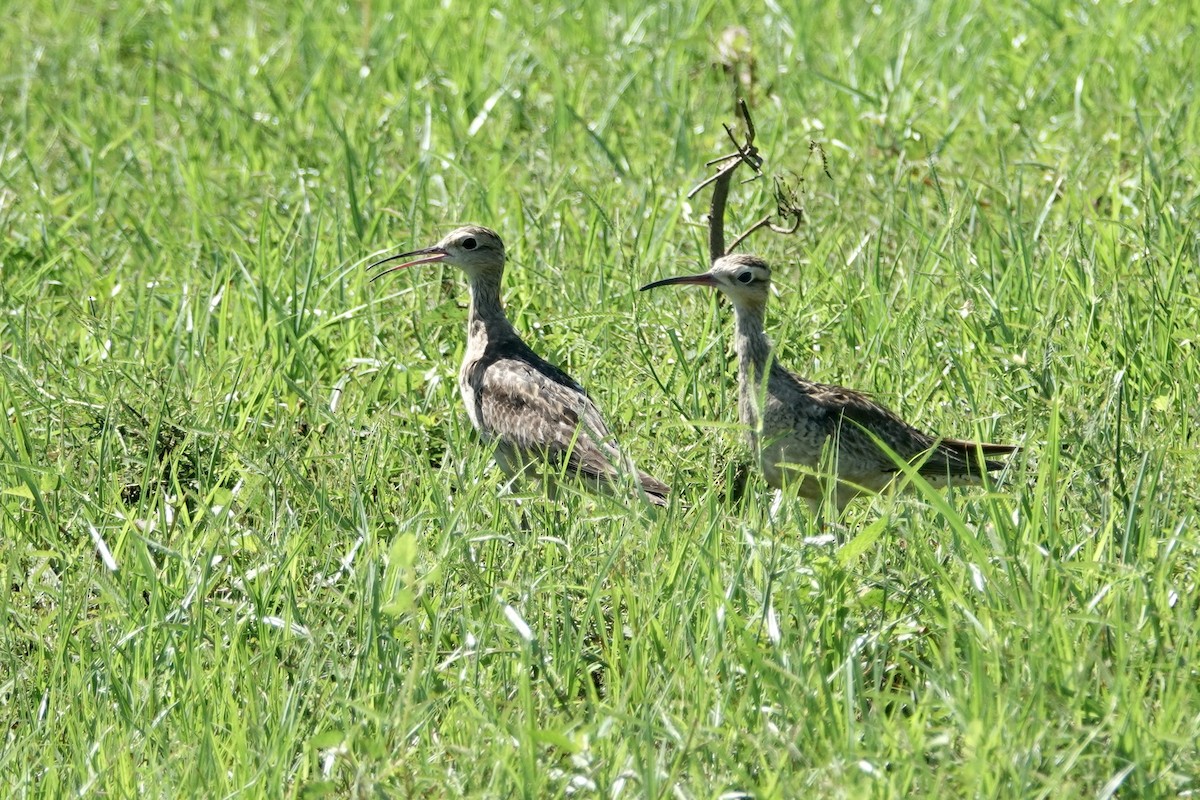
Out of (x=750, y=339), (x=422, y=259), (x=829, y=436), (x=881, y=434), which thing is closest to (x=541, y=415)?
(x=750, y=339)

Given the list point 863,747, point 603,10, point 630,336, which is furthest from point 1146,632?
point 603,10

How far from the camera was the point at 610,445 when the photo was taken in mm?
6531

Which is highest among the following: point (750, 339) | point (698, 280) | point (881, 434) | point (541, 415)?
point (698, 280)

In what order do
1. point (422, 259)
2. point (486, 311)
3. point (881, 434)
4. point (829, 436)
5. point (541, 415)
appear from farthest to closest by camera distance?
point (422, 259) < point (486, 311) < point (541, 415) < point (881, 434) < point (829, 436)

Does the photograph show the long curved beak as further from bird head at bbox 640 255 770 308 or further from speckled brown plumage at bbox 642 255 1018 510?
speckled brown plumage at bbox 642 255 1018 510

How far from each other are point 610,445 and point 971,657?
8.33ft

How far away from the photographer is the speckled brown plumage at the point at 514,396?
656 centimetres

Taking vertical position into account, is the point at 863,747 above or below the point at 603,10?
below

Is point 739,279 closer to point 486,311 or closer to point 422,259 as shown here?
point 486,311

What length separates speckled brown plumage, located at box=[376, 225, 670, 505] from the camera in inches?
258

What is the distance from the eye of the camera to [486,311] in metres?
7.28

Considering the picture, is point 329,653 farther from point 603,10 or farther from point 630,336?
point 603,10

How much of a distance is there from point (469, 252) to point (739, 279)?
1359mm

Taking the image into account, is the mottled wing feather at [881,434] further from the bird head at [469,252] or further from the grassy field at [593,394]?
the bird head at [469,252]
